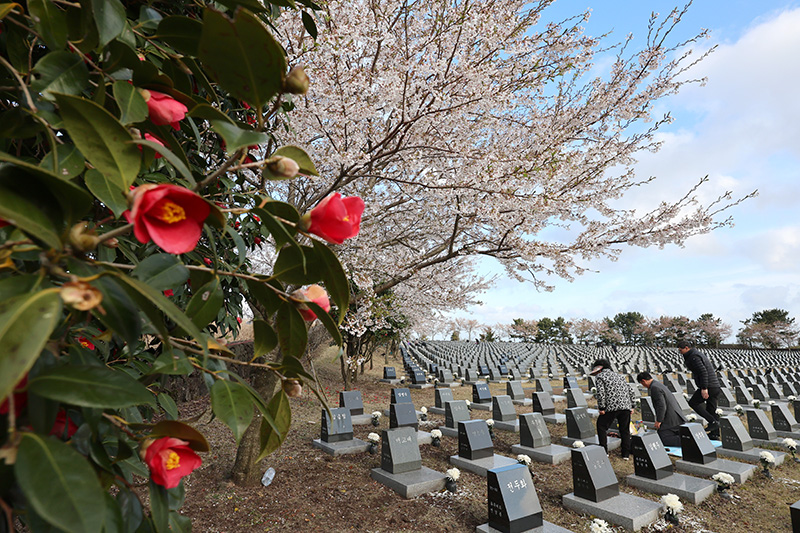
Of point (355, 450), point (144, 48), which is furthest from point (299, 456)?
point (144, 48)

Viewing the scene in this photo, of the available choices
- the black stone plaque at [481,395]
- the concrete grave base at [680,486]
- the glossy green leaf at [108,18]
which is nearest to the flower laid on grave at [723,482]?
the concrete grave base at [680,486]

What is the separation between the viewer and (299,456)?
5.96 m

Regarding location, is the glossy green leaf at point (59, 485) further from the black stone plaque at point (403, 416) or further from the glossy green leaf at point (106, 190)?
the black stone plaque at point (403, 416)

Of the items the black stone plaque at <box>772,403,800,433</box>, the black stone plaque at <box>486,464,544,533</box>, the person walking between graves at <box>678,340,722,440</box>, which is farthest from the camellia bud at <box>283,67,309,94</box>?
the black stone plaque at <box>772,403,800,433</box>

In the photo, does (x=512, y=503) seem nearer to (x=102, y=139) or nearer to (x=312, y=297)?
(x=312, y=297)

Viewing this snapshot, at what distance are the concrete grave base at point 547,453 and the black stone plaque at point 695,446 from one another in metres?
1.63

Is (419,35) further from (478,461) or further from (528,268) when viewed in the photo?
(478,461)

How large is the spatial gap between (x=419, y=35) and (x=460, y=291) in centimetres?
713

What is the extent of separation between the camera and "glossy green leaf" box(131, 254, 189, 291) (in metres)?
0.62

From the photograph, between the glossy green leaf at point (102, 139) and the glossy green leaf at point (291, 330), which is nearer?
the glossy green leaf at point (102, 139)

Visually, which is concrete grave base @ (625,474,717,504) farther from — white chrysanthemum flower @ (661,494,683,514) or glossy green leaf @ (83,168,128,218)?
glossy green leaf @ (83,168,128,218)

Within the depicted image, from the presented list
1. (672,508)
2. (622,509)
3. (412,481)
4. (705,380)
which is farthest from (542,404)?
(412,481)

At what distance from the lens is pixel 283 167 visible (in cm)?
59

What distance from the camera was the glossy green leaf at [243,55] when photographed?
1.75ft
